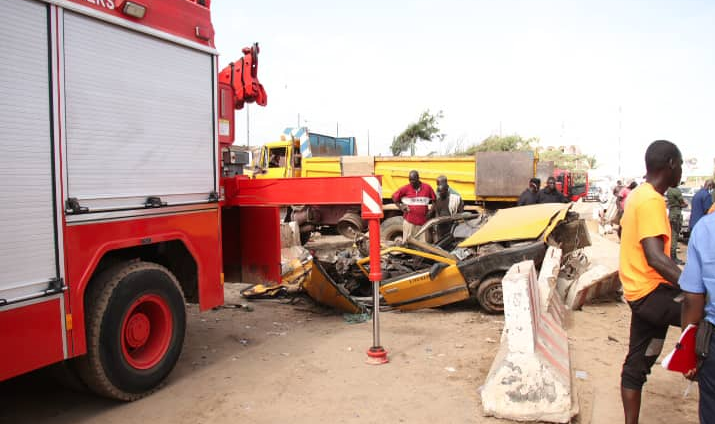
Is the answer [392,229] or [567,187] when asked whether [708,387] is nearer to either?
[392,229]

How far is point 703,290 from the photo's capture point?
252 cm

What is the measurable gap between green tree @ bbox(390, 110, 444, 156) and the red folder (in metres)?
26.6

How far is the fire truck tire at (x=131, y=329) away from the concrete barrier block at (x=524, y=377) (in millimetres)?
2734

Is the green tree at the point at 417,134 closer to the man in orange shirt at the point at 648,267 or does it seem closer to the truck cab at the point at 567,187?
the truck cab at the point at 567,187

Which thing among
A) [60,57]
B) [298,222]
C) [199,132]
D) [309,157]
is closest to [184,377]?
[199,132]

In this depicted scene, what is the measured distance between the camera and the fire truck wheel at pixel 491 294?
6996mm

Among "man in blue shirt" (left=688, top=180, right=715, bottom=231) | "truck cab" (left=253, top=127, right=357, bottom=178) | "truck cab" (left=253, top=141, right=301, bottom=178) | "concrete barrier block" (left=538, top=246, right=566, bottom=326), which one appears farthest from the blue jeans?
"truck cab" (left=253, top=141, right=301, bottom=178)

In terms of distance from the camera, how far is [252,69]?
19.1 feet

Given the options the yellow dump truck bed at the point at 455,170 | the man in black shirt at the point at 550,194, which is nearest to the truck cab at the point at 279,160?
the yellow dump truck bed at the point at 455,170

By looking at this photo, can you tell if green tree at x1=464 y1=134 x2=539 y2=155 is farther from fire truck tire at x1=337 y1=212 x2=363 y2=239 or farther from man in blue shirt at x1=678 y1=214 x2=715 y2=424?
man in blue shirt at x1=678 y1=214 x2=715 y2=424

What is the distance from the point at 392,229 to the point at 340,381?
8310mm

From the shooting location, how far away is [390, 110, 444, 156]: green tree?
29.4m

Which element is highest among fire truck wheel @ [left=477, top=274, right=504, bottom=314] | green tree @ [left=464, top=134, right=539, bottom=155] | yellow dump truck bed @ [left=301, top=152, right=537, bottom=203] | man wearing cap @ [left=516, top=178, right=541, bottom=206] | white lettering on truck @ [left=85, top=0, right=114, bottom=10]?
green tree @ [left=464, top=134, right=539, bottom=155]

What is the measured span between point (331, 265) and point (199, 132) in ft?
11.9
